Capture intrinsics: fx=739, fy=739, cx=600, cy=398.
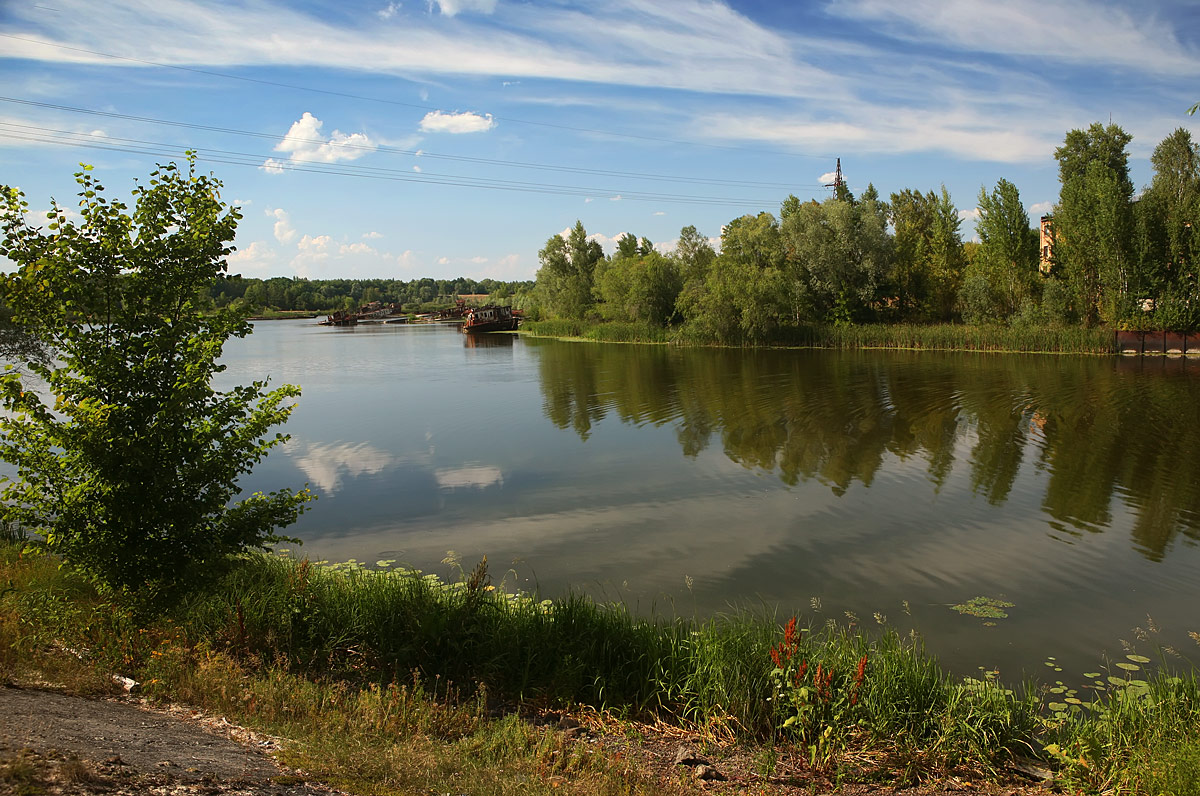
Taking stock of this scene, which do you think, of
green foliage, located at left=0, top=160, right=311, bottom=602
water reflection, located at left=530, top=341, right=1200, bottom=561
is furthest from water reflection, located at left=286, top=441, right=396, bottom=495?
green foliage, located at left=0, top=160, right=311, bottom=602

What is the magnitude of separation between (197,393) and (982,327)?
145ft

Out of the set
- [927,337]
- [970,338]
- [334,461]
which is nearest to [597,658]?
[334,461]

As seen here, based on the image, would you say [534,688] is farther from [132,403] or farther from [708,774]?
[132,403]

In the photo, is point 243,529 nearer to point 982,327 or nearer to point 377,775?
point 377,775

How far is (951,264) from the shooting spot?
52.2 meters

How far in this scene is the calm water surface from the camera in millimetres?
8656

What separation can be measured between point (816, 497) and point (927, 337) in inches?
1345

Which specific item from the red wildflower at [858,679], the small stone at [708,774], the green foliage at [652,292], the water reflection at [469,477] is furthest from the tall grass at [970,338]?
the small stone at [708,774]

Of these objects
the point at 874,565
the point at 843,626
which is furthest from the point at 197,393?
the point at 874,565

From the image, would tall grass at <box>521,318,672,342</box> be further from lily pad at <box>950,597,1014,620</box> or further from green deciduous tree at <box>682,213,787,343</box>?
lily pad at <box>950,597,1014,620</box>

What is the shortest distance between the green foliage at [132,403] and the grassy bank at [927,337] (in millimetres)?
41265

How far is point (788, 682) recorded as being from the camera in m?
5.52

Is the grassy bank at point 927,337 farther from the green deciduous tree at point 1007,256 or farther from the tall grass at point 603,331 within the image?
the green deciduous tree at point 1007,256

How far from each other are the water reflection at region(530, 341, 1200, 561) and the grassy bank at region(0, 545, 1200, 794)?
6.09 metres
